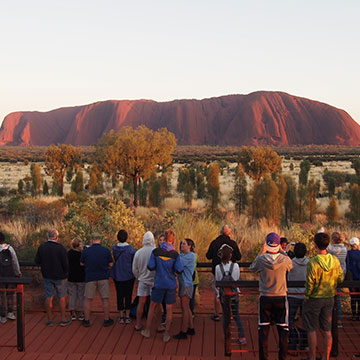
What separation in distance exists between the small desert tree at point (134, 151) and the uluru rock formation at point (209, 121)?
109562 millimetres

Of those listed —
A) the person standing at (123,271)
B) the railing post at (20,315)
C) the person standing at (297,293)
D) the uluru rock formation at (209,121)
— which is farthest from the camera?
the uluru rock formation at (209,121)

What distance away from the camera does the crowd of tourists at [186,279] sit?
195 inches

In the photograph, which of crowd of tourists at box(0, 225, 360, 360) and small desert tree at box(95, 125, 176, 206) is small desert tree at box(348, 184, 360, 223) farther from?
crowd of tourists at box(0, 225, 360, 360)

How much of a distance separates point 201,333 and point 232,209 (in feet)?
50.6

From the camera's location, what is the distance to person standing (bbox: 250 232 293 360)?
4953 millimetres

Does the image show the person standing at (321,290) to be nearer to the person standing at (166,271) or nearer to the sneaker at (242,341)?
the sneaker at (242,341)

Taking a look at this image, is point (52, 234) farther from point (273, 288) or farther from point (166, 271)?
point (273, 288)

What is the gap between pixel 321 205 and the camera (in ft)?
74.2

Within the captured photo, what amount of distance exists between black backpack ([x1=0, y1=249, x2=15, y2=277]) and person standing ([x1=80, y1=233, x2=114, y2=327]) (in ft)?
3.81

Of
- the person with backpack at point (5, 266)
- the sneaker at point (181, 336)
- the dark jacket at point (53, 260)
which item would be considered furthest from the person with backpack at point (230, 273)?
the person with backpack at point (5, 266)

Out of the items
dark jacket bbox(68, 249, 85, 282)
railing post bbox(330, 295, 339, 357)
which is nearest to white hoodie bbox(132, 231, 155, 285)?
dark jacket bbox(68, 249, 85, 282)

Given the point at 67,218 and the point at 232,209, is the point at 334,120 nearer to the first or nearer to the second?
the point at 232,209

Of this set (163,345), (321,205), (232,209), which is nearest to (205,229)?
(163,345)

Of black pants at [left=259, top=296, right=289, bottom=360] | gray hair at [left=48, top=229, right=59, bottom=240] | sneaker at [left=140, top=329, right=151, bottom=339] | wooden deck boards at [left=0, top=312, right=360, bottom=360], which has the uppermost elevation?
gray hair at [left=48, top=229, right=59, bottom=240]
